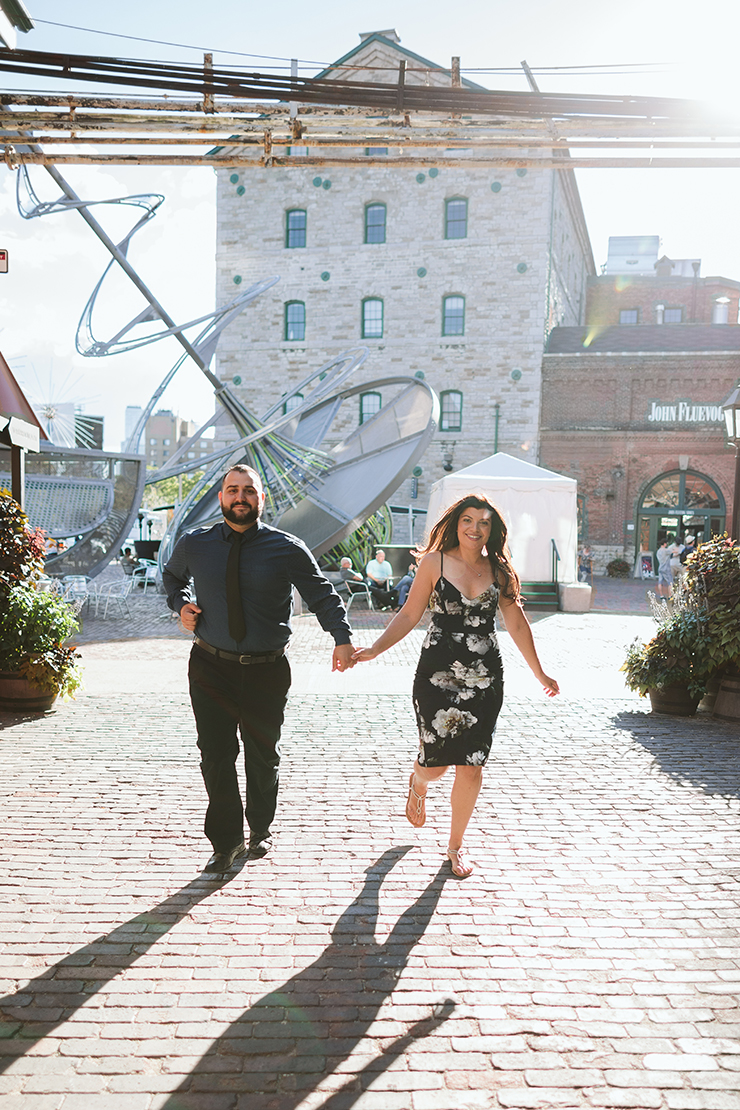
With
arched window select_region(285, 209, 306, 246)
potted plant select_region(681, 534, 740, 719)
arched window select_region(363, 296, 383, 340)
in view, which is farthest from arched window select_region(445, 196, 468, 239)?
potted plant select_region(681, 534, 740, 719)

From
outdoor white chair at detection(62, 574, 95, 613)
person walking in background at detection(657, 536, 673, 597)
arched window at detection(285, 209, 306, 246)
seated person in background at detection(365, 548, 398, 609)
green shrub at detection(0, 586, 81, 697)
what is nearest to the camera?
green shrub at detection(0, 586, 81, 697)

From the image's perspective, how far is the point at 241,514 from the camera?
4.02 m

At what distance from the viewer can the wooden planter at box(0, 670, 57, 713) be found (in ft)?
24.6

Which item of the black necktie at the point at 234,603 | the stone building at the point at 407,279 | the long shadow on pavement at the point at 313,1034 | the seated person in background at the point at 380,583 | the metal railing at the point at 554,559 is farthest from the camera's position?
the stone building at the point at 407,279

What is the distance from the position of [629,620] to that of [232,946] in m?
14.4

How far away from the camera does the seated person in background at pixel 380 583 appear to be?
1794 centimetres

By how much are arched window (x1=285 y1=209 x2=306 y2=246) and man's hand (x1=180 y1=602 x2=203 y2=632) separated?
112 ft

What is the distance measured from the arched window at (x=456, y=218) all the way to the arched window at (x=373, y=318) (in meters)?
3.92

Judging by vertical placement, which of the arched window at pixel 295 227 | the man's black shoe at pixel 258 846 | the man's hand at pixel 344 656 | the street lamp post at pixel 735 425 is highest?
the arched window at pixel 295 227

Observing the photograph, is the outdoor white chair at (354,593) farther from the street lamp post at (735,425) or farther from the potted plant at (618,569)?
the potted plant at (618,569)

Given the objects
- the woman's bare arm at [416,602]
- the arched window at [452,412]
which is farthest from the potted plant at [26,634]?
the arched window at [452,412]

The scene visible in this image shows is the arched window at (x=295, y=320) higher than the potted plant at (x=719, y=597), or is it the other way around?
the arched window at (x=295, y=320)

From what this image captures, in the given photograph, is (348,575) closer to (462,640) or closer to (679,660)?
(679,660)

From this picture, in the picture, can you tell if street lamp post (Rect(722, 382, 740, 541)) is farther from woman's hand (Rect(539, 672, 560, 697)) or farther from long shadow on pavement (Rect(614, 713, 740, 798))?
woman's hand (Rect(539, 672, 560, 697))
